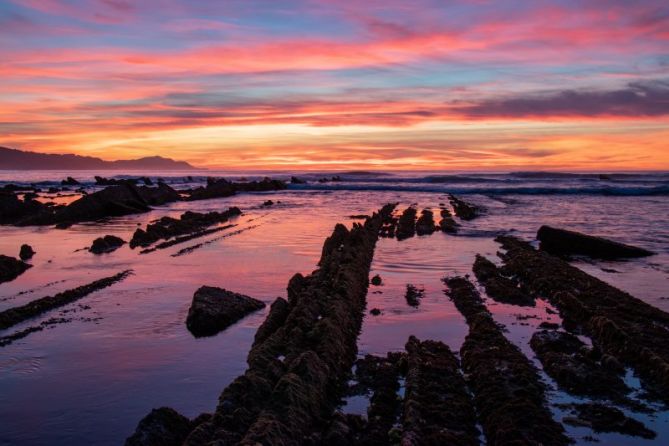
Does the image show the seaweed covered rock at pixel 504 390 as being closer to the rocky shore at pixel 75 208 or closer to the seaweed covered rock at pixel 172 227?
the seaweed covered rock at pixel 172 227

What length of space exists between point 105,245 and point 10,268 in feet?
14.4

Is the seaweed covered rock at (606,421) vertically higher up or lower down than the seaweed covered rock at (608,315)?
lower down

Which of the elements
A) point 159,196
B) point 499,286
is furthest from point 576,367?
point 159,196

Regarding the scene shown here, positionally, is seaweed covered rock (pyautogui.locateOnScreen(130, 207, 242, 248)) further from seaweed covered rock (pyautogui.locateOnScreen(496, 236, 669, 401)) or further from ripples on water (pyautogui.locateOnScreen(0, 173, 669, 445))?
seaweed covered rock (pyautogui.locateOnScreen(496, 236, 669, 401))

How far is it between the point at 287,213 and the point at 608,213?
19.3m

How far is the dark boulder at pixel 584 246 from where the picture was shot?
17531 mm

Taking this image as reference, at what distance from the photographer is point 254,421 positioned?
547 cm

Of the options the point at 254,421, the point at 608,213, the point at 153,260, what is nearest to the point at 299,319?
the point at 254,421

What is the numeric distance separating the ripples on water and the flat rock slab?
0.21 meters

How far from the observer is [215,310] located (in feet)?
32.3

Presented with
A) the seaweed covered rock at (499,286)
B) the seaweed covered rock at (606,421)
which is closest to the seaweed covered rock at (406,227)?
the seaweed covered rock at (499,286)

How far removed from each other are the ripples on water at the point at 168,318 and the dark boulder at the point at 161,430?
0.55m

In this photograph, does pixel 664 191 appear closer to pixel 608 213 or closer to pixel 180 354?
pixel 608 213

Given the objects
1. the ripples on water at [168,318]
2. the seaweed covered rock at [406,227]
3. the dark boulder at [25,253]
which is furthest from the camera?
the seaweed covered rock at [406,227]
